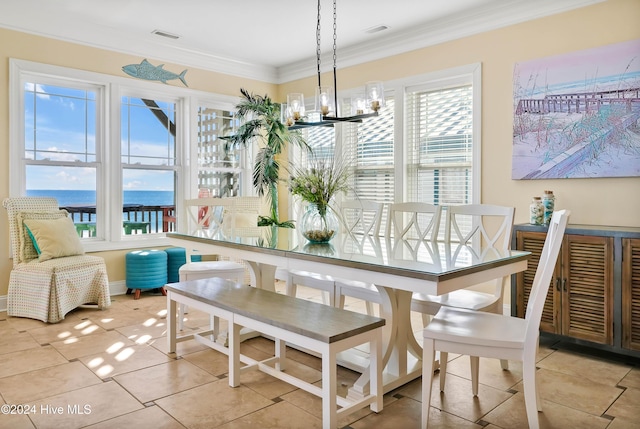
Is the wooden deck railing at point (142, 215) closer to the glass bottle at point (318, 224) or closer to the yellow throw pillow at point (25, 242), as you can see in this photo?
the yellow throw pillow at point (25, 242)

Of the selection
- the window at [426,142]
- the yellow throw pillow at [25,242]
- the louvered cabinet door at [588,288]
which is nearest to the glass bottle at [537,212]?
the louvered cabinet door at [588,288]

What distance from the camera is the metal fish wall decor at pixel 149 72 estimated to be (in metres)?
5.13

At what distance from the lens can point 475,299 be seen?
2.86 metres

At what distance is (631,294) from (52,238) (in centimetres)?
465

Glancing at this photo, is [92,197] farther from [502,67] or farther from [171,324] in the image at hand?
[502,67]

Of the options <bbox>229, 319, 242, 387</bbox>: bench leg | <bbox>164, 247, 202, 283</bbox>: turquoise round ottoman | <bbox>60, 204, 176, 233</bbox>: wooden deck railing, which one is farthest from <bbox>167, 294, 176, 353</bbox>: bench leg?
<bbox>60, 204, 176, 233</bbox>: wooden deck railing

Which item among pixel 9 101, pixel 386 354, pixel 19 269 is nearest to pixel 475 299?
pixel 386 354

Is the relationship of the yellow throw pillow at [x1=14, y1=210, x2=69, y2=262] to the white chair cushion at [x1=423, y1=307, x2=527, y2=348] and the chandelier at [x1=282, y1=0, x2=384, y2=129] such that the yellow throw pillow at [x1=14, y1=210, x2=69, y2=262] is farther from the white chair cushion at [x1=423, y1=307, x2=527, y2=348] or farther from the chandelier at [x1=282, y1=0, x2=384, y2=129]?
the white chair cushion at [x1=423, y1=307, x2=527, y2=348]

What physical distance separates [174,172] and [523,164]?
388cm

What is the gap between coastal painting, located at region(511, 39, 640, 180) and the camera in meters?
3.44

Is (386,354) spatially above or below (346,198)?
below

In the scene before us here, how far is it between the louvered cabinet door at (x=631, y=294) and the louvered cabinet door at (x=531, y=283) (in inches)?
16.4

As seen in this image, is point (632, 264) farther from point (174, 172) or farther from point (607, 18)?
point (174, 172)

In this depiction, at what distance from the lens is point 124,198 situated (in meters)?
5.25
